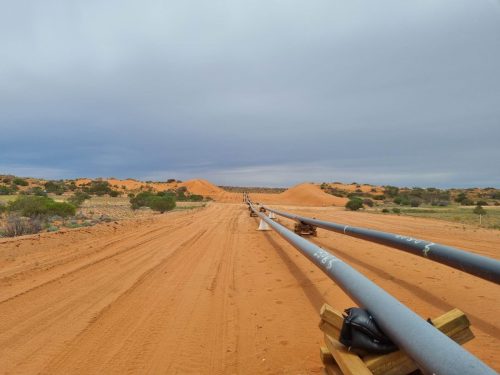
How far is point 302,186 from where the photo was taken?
70.5 metres

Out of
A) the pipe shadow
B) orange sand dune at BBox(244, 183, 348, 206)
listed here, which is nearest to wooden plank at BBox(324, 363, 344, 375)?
the pipe shadow

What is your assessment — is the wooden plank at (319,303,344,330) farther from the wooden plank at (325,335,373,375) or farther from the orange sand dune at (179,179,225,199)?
the orange sand dune at (179,179,225,199)

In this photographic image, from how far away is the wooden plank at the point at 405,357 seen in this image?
258 centimetres

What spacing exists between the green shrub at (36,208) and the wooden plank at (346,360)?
816 inches

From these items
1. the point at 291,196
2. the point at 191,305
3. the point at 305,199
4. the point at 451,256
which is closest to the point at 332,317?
the point at 191,305

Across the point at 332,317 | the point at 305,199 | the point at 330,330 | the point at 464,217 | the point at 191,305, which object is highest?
the point at 305,199

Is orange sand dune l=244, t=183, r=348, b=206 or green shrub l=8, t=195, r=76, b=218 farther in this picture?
orange sand dune l=244, t=183, r=348, b=206

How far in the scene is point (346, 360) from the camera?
2668 mm

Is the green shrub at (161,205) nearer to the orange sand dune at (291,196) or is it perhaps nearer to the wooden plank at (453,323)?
the orange sand dune at (291,196)

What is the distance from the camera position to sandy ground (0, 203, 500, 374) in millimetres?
3908

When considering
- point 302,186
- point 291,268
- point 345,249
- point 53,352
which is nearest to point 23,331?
point 53,352

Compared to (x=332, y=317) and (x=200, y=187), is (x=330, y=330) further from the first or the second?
(x=200, y=187)

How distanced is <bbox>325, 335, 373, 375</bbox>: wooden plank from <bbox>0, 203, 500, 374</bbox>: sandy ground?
0.81m

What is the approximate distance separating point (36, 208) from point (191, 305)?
18219 mm
